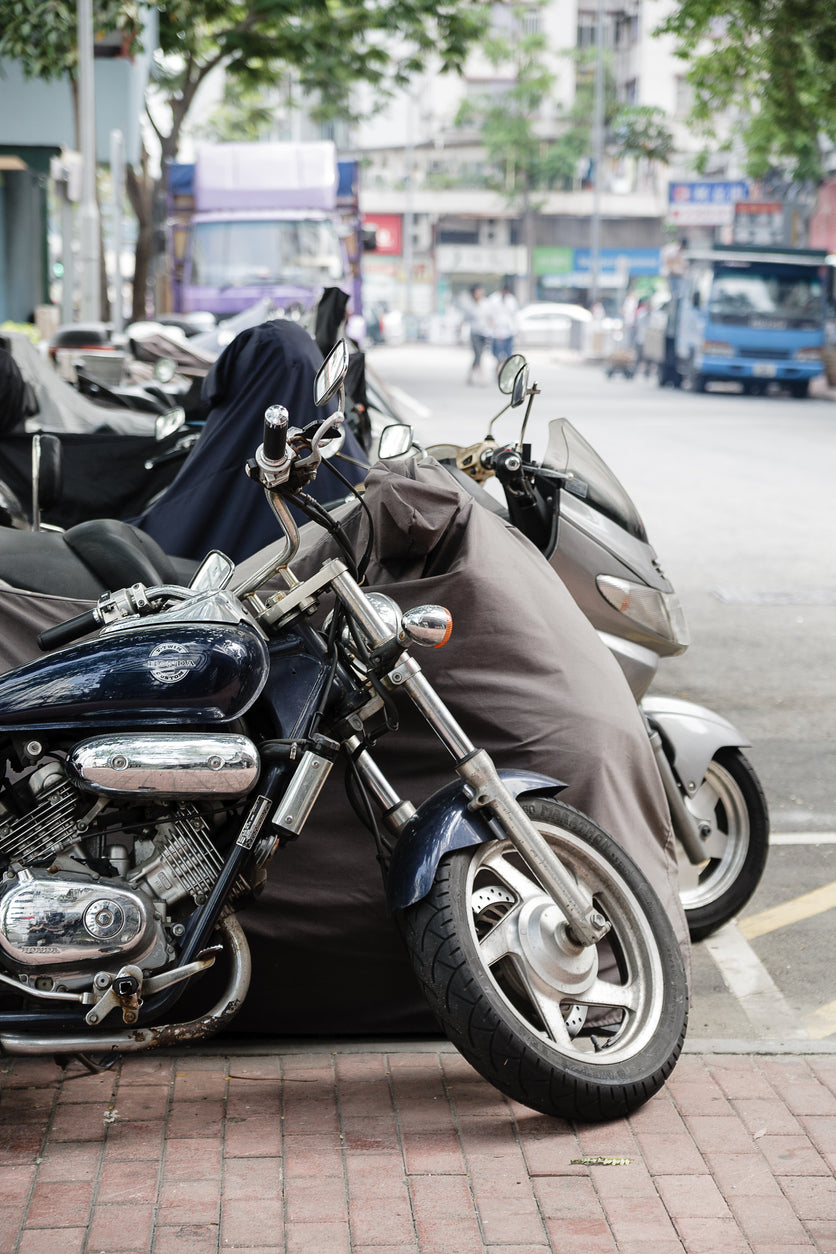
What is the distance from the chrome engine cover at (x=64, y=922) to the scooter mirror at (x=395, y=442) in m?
1.38

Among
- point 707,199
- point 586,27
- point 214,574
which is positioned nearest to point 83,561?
point 214,574

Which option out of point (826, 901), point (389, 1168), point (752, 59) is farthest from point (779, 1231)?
point (752, 59)

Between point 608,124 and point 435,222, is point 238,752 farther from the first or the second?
point 435,222

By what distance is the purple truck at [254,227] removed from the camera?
22562 mm

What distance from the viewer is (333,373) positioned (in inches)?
116

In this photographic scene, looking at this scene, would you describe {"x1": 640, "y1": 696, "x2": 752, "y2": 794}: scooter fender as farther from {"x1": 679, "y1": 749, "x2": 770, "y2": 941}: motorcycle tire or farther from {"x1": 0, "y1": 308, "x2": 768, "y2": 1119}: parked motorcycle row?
{"x1": 0, "y1": 308, "x2": 768, "y2": 1119}: parked motorcycle row

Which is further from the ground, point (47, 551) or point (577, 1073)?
point (47, 551)

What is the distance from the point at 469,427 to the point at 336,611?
687 inches

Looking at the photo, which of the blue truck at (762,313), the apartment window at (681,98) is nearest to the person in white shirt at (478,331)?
the blue truck at (762,313)

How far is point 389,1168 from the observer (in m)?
3.09

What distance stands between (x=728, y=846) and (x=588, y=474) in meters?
1.14

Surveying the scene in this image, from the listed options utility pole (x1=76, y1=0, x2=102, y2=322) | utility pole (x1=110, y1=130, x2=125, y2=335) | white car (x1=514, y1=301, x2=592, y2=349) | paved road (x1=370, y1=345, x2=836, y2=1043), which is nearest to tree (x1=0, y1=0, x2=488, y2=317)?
utility pole (x1=110, y1=130, x2=125, y2=335)

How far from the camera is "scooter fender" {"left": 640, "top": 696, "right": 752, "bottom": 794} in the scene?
431cm

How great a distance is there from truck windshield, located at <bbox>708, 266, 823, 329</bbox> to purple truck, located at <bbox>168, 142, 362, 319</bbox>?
9.28m
